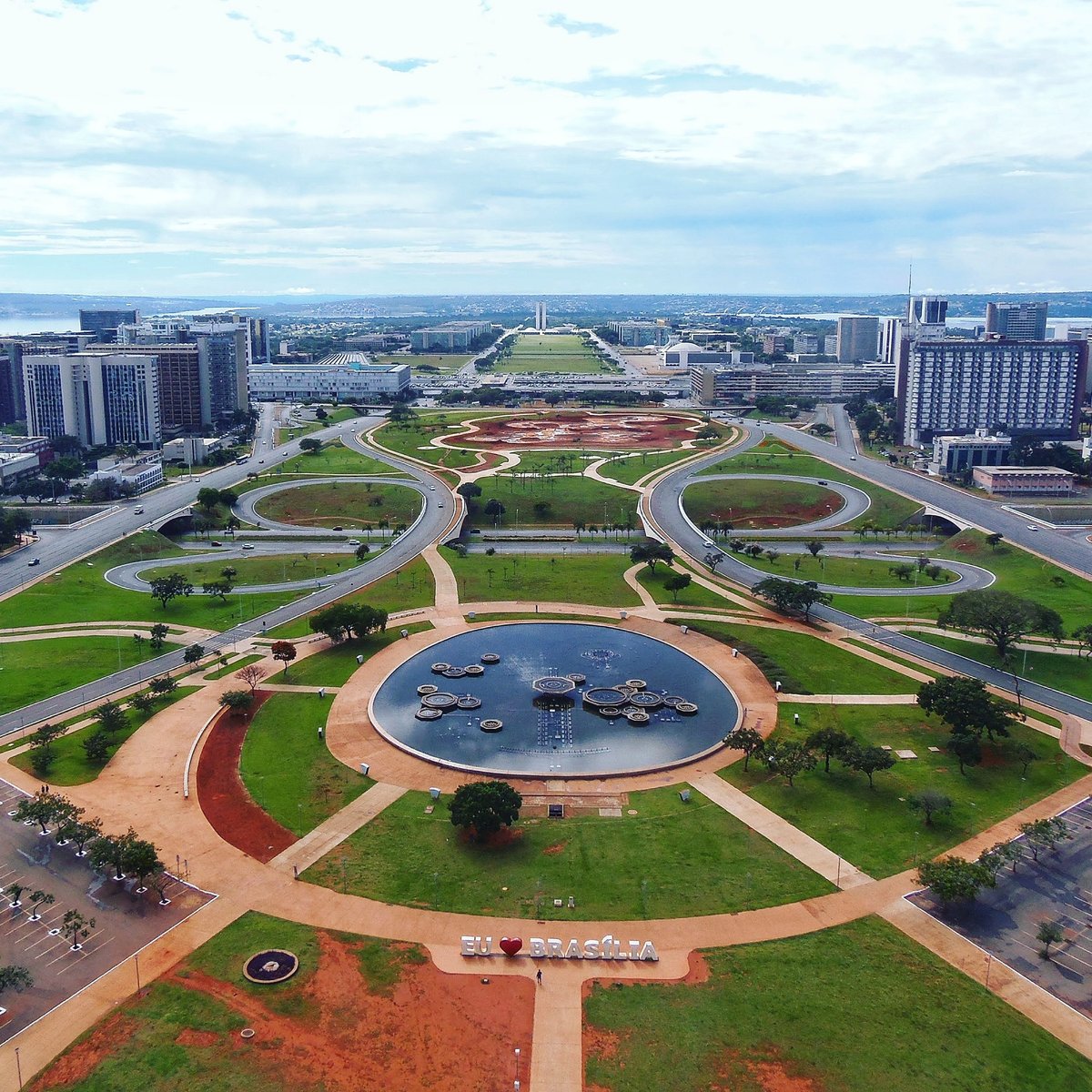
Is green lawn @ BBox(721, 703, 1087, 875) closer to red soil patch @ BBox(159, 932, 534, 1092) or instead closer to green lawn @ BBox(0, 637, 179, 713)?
red soil patch @ BBox(159, 932, 534, 1092)

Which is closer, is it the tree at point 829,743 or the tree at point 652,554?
the tree at point 829,743

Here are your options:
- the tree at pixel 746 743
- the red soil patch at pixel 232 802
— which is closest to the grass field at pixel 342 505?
the red soil patch at pixel 232 802

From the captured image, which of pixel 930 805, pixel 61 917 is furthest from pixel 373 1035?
pixel 930 805

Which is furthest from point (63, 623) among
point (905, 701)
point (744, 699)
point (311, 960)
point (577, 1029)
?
point (905, 701)

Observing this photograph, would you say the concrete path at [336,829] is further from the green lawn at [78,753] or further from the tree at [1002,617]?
the tree at [1002,617]

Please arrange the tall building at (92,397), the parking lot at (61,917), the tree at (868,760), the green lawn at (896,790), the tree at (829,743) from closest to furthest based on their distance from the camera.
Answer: the parking lot at (61,917) → the green lawn at (896,790) → the tree at (868,760) → the tree at (829,743) → the tall building at (92,397)

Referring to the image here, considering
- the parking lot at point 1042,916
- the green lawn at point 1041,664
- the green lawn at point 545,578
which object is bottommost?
the parking lot at point 1042,916

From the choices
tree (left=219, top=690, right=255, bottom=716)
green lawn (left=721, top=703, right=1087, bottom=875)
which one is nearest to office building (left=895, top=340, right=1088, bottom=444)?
green lawn (left=721, top=703, right=1087, bottom=875)
